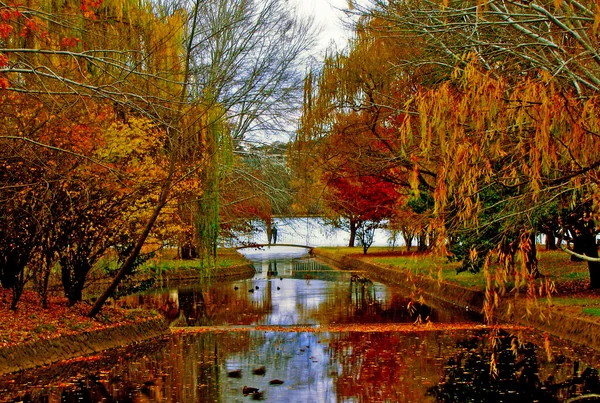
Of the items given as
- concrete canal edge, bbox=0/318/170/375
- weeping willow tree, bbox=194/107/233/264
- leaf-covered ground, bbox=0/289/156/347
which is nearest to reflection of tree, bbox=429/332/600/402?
concrete canal edge, bbox=0/318/170/375

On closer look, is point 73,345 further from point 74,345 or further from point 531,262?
point 531,262

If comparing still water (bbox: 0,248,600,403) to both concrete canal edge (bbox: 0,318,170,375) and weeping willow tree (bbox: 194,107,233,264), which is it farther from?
weeping willow tree (bbox: 194,107,233,264)

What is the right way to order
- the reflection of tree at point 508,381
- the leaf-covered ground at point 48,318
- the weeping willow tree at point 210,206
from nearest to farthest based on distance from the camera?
the reflection of tree at point 508,381 → the leaf-covered ground at point 48,318 → the weeping willow tree at point 210,206

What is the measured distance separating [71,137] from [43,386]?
17.6 ft

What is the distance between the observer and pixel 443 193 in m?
6.96

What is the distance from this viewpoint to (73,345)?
13852 millimetres

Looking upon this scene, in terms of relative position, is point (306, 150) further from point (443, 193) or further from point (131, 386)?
point (443, 193)

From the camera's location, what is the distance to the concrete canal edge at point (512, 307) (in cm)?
1385

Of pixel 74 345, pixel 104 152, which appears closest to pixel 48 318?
pixel 74 345

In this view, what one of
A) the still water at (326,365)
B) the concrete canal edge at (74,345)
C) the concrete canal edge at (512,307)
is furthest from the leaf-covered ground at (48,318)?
the concrete canal edge at (512,307)

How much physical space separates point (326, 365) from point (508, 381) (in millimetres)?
3155

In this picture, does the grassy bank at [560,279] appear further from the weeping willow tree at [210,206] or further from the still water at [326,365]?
the weeping willow tree at [210,206]

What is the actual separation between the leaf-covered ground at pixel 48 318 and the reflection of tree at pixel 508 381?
272 inches

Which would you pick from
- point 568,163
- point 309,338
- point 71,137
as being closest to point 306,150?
point 309,338
